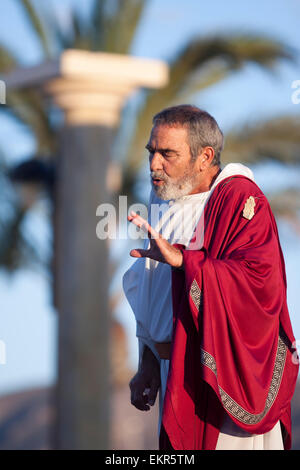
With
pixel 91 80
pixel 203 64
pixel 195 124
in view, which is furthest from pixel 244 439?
pixel 203 64

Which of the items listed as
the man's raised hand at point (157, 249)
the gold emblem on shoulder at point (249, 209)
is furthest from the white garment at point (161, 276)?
the man's raised hand at point (157, 249)

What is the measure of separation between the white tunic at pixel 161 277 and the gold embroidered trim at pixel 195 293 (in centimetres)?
36

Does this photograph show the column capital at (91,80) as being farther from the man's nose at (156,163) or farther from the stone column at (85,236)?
the man's nose at (156,163)

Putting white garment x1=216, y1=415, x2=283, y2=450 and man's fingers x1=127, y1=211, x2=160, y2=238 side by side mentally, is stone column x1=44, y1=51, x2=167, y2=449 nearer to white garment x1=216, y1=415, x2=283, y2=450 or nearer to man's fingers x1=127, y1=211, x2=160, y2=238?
white garment x1=216, y1=415, x2=283, y2=450

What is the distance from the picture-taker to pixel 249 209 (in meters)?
4.73

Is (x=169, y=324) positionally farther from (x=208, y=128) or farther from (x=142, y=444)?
(x=142, y=444)

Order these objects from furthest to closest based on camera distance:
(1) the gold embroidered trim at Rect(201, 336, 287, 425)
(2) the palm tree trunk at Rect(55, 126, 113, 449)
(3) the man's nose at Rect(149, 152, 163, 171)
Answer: (2) the palm tree trunk at Rect(55, 126, 113, 449) → (3) the man's nose at Rect(149, 152, 163, 171) → (1) the gold embroidered trim at Rect(201, 336, 287, 425)

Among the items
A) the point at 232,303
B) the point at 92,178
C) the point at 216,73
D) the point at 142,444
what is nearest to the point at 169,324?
the point at 232,303

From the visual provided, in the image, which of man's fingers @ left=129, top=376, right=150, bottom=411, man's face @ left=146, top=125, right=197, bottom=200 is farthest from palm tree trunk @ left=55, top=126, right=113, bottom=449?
man's face @ left=146, top=125, right=197, bottom=200

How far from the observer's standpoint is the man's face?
193 inches

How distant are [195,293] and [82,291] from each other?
760 centimetres

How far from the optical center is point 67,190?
12.2 m

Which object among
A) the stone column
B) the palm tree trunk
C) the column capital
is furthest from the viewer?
the palm tree trunk

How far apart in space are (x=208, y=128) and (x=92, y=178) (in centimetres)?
723
